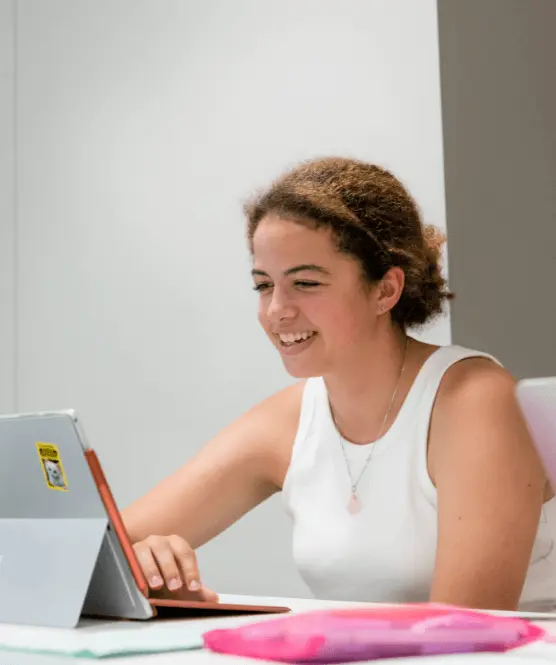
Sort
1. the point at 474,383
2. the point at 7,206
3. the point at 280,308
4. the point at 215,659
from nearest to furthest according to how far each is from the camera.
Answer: the point at 215,659 → the point at 474,383 → the point at 280,308 → the point at 7,206

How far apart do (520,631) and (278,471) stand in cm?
118

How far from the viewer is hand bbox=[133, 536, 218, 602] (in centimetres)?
114

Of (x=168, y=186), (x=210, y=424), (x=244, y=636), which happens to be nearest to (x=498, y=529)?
(x=244, y=636)

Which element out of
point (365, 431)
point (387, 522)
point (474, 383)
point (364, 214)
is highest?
point (364, 214)

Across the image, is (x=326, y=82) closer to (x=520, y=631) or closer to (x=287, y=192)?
(x=287, y=192)

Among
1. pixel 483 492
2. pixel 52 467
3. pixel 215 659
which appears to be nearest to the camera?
pixel 215 659

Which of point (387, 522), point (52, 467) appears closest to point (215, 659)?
point (52, 467)

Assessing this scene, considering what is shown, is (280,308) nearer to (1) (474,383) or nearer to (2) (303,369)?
(2) (303,369)

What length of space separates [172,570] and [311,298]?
2.30ft

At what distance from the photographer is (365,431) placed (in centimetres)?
179

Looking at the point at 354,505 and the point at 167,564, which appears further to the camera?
the point at 354,505

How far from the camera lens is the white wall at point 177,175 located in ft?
7.85

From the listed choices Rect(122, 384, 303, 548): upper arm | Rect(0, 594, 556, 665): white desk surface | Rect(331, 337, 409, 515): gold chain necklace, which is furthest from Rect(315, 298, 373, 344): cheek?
Rect(0, 594, 556, 665): white desk surface

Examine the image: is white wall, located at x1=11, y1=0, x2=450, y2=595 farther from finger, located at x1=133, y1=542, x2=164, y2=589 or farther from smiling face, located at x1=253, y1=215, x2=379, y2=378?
finger, located at x1=133, y1=542, x2=164, y2=589
